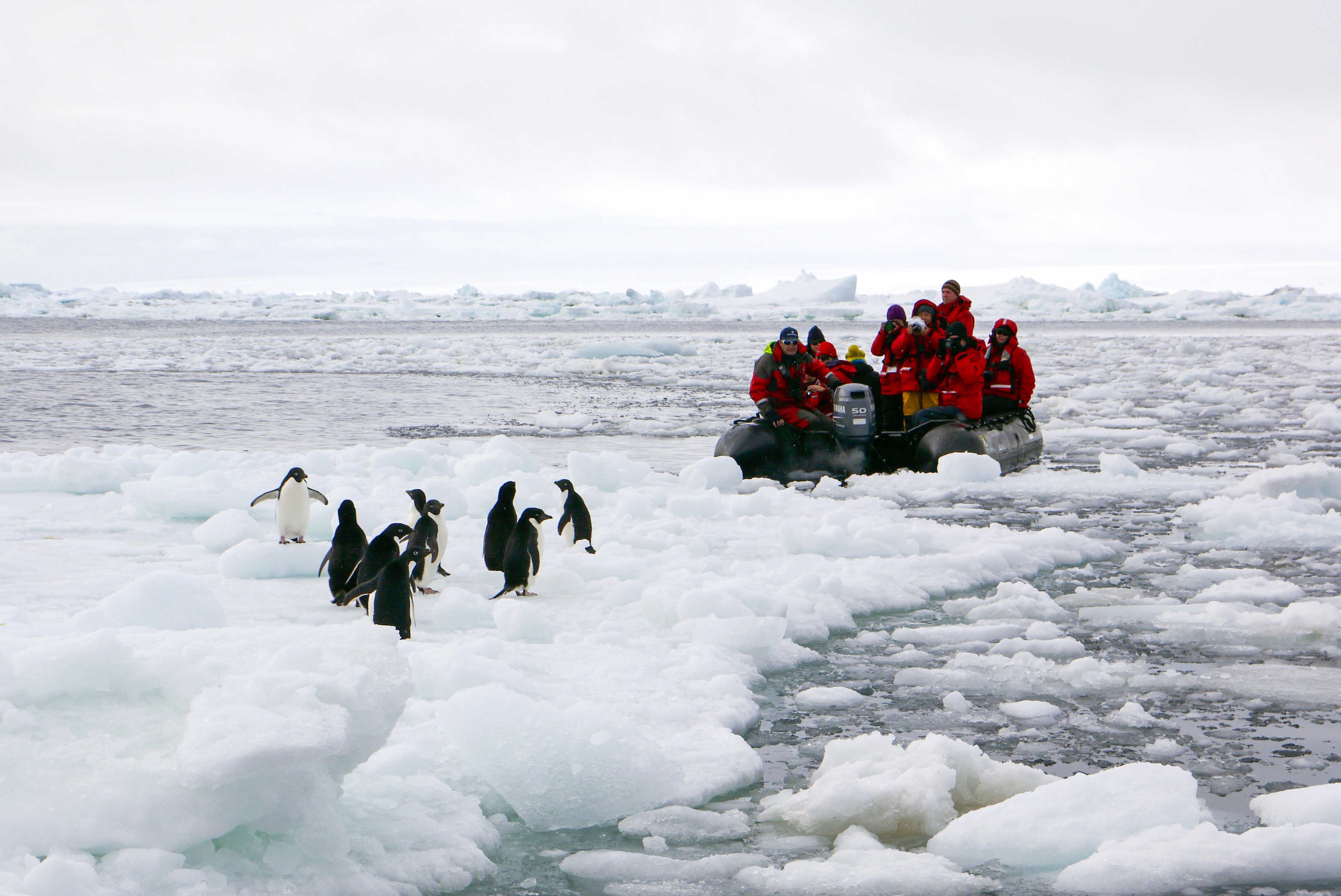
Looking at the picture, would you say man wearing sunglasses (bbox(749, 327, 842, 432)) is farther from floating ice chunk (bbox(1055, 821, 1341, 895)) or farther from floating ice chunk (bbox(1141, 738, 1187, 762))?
floating ice chunk (bbox(1055, 821, 1341, 895))

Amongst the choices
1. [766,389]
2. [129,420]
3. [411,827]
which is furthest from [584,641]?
[129,420]

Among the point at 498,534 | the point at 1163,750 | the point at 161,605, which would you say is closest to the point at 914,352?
the point at 498,534

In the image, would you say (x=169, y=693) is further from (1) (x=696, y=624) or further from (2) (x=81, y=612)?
(1) (x=696, y=624)

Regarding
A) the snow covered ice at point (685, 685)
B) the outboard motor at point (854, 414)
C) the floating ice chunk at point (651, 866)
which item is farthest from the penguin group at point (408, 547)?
the outboard motor at point (854, 414)

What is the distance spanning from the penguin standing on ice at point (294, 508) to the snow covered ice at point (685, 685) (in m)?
0.29

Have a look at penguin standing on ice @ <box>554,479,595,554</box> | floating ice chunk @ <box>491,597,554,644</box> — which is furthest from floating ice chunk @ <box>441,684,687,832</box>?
penguin standing on ice @ <box>554,479,595,554</box>

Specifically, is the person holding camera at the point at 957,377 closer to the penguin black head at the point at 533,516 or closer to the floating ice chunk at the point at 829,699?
the penguin black head at the point at 533,516

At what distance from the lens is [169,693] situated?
9.53 feet

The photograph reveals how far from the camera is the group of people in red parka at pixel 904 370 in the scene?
32.1 ft

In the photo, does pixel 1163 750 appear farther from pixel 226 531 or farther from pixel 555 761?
pixel 226 531

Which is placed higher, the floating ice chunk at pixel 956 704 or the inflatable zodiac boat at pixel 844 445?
the inflatable zodiac boat at pixel 844 445

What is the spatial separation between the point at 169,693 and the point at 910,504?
21.9 ft

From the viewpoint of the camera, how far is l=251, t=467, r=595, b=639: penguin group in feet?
15.5

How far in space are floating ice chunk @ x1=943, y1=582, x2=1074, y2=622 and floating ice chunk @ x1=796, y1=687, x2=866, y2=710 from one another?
1.31 meters
